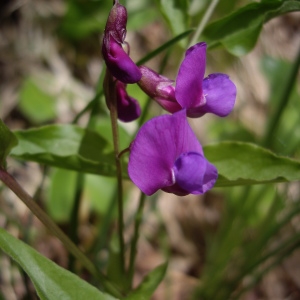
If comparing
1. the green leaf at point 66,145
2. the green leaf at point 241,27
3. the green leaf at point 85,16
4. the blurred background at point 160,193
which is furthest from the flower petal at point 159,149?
the green leaf at point 85,16

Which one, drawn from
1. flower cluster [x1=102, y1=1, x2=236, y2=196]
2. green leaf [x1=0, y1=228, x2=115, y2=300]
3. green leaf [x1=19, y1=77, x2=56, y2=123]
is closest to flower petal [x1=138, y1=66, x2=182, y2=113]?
flower cluster [x1=102, y1=1, x2=236, y2=196]

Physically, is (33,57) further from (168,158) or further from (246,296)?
(168,158)

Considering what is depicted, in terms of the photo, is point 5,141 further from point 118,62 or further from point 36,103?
point 36,103

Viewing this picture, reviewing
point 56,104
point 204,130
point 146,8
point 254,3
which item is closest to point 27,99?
point 56,104

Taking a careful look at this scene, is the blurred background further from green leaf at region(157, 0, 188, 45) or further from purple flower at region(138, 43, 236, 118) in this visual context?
purple flower at region(138, 43, 236, 118)

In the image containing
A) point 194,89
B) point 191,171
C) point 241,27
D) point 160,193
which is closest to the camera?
point 191,171

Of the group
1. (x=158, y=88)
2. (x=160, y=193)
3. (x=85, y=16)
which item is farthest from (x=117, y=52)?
(x=85, y=16)
